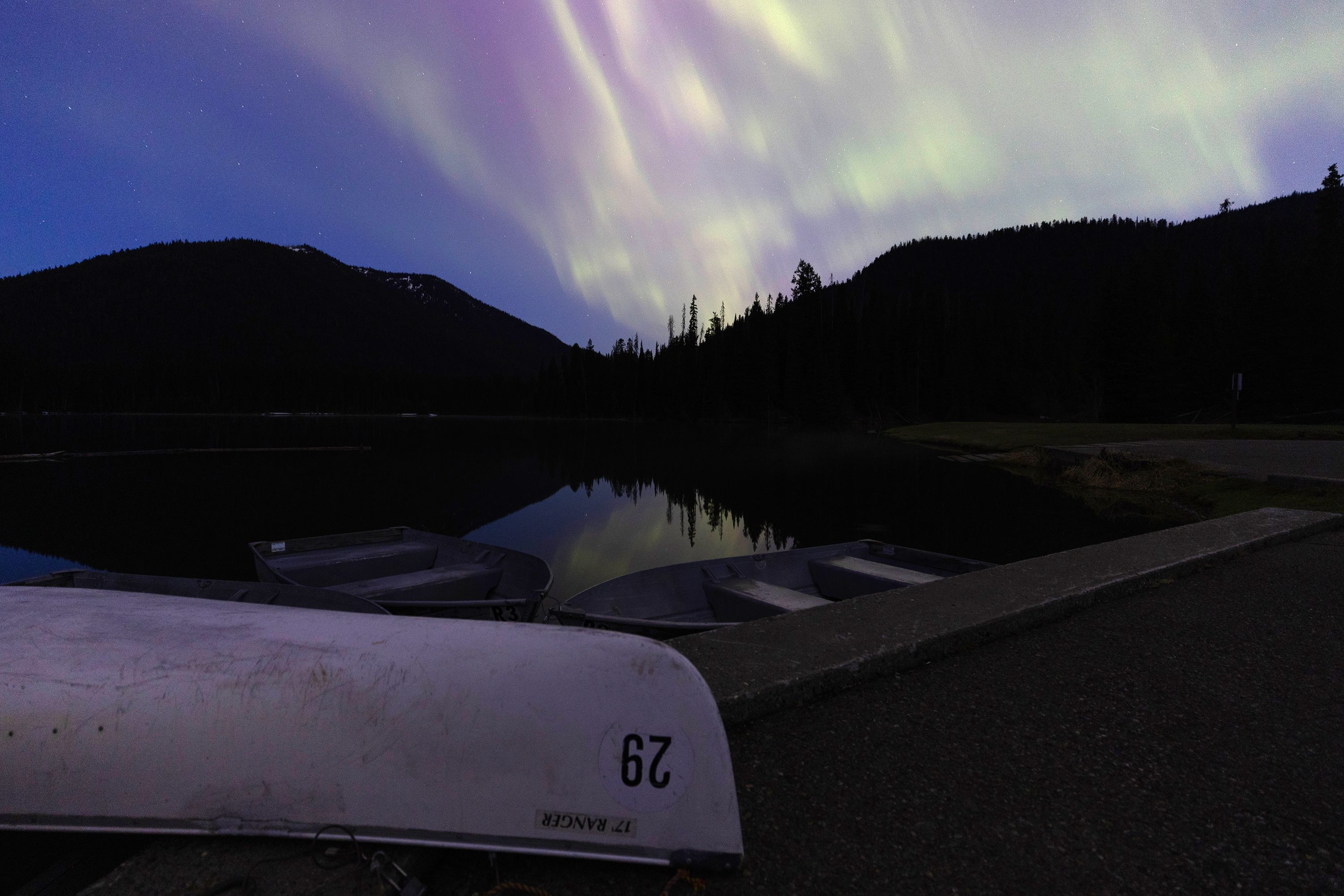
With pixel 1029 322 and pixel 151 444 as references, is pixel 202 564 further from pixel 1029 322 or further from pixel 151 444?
pixel 1029 322

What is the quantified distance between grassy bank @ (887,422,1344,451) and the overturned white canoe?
1480 inches

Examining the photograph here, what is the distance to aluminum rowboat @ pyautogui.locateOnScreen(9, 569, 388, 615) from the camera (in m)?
6.75

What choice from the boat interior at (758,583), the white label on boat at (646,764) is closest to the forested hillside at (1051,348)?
the boat interior at (758,583)

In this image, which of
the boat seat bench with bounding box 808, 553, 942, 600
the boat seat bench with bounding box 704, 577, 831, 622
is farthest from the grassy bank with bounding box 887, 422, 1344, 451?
the boat seat bench with bounding box 704, 577, 831, 622

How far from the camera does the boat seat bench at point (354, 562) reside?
372 inches

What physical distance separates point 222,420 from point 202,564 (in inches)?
5301

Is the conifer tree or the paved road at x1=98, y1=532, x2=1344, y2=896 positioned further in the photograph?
the conifer tree

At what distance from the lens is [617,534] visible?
1989 cm

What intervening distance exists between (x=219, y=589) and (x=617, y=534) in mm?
13325

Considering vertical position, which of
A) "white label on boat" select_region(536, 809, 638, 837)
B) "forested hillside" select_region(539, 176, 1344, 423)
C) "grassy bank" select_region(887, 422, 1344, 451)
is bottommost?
"white label on boat" select_region(536, 809, 638, 837)

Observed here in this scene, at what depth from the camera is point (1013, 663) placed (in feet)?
13.3

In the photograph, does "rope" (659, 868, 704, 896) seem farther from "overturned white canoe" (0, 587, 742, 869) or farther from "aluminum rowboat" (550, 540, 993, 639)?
"aluminum rowboat" (550, 540, 993, 639)

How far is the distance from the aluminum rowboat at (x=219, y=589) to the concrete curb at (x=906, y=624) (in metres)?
4.63

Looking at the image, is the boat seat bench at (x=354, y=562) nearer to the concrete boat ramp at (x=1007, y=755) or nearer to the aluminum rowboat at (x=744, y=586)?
the aluminum rowboat at (x=744, y=586)
